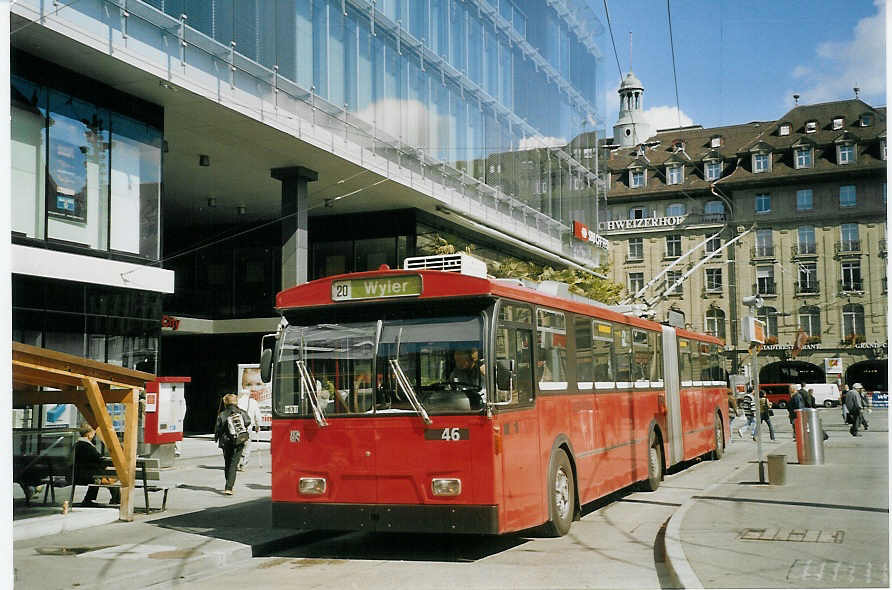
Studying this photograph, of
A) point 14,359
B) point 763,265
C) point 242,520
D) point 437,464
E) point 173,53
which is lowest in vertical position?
point 242,520

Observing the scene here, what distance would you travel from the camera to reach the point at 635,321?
49.8 ft

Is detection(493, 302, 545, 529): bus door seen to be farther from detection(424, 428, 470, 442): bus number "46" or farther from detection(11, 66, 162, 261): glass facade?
detection(11, 66, 162, 261): glass facade

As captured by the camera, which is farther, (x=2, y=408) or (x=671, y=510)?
(x=671, y=510)

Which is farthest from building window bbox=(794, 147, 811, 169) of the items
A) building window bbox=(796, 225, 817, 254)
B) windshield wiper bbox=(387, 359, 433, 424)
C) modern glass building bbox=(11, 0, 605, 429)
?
windshield wiper bbox=(387, 359, 433, 424)

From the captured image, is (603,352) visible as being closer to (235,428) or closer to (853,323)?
(853,323)

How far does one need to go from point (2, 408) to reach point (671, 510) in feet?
28.2

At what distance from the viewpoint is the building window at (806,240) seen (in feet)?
68.4

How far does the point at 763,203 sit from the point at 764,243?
1559 mm

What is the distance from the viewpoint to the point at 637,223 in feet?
179

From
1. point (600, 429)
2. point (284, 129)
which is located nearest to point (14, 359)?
point (600, 429)

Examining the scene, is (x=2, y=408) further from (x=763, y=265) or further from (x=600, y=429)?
(x=763, y=265)

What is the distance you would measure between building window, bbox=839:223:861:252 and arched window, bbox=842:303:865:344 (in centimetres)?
96

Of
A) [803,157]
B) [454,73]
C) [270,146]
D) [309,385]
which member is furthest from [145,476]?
[454,73]

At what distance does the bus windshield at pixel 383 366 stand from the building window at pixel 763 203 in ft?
57.6
